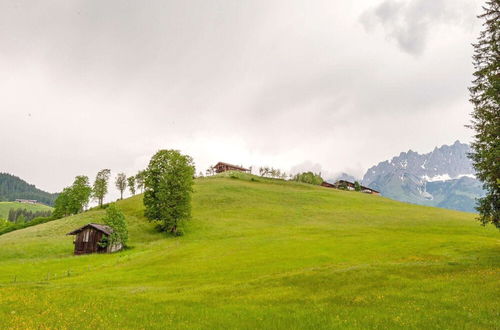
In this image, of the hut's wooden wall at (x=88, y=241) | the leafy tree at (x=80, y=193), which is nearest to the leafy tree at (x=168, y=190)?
the hut's wooden wall at (x=88, y=241)

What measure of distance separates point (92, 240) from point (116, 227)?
625 centimetres

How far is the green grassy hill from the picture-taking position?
1747 centimetres

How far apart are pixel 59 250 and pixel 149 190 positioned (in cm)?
2547

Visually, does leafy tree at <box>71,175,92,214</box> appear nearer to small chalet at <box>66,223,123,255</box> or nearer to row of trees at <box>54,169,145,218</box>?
row of trees at <box>54,169,145,218</box>

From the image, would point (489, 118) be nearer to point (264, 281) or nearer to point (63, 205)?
point (264, 281)

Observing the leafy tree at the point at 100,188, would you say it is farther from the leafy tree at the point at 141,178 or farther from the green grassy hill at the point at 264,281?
the green grassy hill at the point at 264,281

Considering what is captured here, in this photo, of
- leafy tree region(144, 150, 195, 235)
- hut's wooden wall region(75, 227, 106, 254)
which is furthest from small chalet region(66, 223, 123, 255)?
leafy tree region(144, 150, 195, 235)

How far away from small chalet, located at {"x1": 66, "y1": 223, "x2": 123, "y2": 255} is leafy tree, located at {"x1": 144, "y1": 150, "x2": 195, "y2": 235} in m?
13.5

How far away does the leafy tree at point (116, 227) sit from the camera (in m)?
69.4

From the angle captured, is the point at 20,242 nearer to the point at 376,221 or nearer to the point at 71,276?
the point at 71,276

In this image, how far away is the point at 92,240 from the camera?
70625mm

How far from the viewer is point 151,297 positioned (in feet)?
83.3

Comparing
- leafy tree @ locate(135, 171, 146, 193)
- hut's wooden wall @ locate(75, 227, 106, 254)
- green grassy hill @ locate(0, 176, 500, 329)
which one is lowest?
hut's wooden wall @ locate(75, 227, 106, 254)

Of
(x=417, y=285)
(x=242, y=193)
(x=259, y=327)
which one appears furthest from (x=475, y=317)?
(x=242, y=193)
